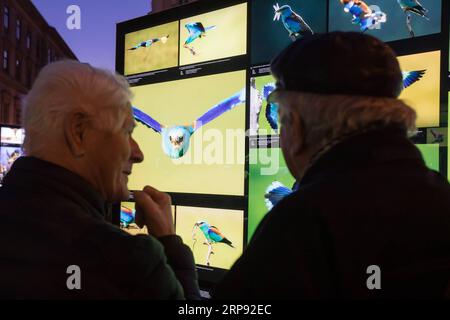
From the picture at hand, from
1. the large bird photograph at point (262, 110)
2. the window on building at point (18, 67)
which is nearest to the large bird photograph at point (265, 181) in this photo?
the large bird photograph at point (262, 110)

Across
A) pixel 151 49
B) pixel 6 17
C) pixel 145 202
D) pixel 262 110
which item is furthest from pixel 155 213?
pixel 6 17

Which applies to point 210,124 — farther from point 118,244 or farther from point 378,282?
point 378,282

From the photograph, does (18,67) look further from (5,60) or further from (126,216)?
(126,216)

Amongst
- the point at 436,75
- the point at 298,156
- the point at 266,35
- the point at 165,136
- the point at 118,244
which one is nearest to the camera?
the point at 118,244

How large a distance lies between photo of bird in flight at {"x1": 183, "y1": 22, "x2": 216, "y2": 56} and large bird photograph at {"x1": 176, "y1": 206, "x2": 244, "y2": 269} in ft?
3.09

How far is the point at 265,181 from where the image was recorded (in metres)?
2.16

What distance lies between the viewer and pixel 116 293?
3.13ft

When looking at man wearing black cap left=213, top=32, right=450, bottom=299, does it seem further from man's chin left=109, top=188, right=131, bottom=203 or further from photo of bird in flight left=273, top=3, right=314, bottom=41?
photo of bird in flight left=273, top=3, right=314, bottom=41

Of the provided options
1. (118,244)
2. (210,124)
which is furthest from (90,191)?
(210,124)

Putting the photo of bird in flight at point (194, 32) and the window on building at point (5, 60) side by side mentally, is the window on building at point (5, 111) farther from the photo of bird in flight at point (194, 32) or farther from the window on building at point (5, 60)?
the photo of bird in flight at point (194, 32)

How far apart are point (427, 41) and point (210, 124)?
1161 mm

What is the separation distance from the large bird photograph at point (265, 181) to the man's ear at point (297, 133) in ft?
3.38

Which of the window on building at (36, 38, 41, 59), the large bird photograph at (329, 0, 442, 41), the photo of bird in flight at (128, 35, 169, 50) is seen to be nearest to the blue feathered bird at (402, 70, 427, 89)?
the large bird photograph at (329, 0, 442, 41)

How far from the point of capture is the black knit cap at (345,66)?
0.93 metres
